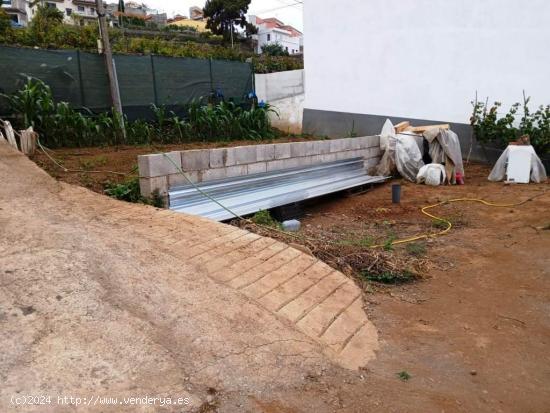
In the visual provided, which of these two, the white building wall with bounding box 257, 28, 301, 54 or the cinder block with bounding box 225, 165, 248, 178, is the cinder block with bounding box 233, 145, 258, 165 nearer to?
the cinder block with bounding box 225, 165, 248, 178

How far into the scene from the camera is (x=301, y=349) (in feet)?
8.31

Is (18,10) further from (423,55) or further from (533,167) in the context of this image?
(533,167)

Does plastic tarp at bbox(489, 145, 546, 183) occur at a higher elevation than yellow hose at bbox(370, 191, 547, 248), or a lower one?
higher

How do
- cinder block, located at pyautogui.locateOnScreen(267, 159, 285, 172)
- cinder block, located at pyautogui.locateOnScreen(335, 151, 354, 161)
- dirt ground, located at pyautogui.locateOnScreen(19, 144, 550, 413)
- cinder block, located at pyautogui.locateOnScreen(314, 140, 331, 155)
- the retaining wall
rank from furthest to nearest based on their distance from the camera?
the retaining wall → cinder block, located at pyautogui.locateOnScreen(335, 151, 354, 161) → cinder block, located at pyautogui.locateOnScreen(314, 140, 331, 155) → cinder block, located at pyautogui.locateOnScreen(267, 159, 285, 172) → dirt ground, located at pyautogui.locateOnScreen(19, 144, 550, 413)

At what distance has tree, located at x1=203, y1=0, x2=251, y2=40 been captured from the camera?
3097cm

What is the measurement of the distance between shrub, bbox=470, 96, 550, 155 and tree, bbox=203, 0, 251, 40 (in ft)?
82.0

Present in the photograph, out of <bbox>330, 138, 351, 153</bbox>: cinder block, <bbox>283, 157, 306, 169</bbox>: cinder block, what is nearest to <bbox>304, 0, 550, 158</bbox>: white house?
<bbox>330, 138, 351, 153</bbox>: cinder block

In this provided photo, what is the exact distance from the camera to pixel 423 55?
9914mm

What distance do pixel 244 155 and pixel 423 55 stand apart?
20.9 feet

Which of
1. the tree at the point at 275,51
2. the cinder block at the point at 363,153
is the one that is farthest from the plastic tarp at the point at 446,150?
the tree at the point at 275,51

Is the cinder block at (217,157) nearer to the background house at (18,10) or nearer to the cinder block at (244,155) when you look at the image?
the cinder block at (244,155)

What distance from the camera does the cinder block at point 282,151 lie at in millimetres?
6164

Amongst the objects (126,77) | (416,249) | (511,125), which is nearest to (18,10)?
(126,77)

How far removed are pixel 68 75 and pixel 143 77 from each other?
A: 1.48 meters
